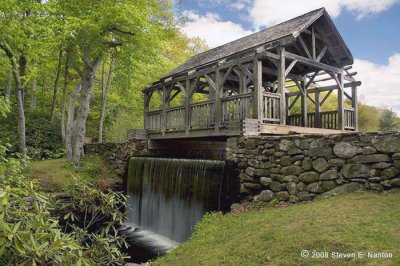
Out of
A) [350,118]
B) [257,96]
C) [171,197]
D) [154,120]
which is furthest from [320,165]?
[154,120]

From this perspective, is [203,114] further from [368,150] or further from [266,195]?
[368,150]

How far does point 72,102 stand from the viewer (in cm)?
1534

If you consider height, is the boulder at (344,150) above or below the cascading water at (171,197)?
above

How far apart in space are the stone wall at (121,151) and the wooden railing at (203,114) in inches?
128

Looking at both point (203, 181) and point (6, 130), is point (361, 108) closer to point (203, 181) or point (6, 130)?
point (203, 181)

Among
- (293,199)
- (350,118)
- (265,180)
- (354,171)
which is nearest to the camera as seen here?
(354,171)

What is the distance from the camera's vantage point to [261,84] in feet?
30.8

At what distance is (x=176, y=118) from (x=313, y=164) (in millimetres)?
7057

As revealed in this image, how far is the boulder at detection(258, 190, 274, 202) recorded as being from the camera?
7.34 metres

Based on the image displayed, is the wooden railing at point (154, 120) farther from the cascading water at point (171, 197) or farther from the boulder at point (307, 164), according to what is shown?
the boulder at point (307, 164)

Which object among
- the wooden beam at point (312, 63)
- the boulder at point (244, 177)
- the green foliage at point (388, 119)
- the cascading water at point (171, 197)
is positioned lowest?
the cascading water at point (171, 197)

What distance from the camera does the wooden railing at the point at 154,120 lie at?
13836mm

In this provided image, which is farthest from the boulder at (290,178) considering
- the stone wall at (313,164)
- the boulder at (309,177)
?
the boulder at (309,177)

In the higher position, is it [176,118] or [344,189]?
[176,118]
